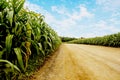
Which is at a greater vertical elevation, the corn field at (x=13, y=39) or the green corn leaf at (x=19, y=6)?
the green corn leaf at (x=19, y=6)

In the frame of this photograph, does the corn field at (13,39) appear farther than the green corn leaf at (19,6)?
No

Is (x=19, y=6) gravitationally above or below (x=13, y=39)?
above

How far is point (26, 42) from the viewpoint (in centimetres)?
335

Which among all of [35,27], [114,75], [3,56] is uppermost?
[35,27]

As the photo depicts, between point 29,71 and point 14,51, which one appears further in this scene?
point 29,71

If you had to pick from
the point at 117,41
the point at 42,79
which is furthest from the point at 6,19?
the point at 117,41

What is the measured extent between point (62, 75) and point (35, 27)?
41.2 inches

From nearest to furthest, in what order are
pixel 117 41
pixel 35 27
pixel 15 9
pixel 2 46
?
pixel 2 46, pixel 15 9, pixel 35 27, pixel 117 41

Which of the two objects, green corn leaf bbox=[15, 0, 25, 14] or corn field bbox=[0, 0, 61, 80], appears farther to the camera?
green corn leaf bbox=[15, 0, 25, 14]

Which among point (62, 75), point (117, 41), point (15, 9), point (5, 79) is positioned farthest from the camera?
point (117, 41)

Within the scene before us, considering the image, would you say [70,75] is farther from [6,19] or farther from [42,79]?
[6,19]

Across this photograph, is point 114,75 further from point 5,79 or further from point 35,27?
point 5,79

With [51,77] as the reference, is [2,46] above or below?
above

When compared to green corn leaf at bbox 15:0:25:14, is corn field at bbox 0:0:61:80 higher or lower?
lower
